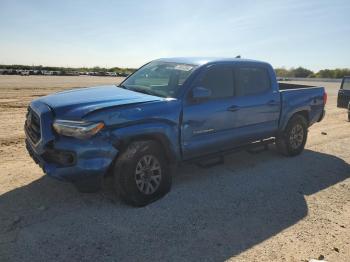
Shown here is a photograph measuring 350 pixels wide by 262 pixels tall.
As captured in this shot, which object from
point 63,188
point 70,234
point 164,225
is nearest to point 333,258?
point 164,225

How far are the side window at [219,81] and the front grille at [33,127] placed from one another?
8.13 feet

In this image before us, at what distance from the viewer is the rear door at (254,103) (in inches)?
238

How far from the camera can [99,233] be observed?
4.03 meters

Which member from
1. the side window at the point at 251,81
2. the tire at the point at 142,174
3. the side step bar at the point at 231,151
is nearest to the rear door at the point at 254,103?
the side window at the point at 251,81

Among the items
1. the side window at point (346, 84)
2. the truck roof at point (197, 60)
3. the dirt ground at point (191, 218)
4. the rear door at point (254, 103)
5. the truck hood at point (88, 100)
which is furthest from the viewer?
the side window at point (346, 84)

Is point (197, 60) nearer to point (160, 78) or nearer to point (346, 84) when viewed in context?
point (160, 78)

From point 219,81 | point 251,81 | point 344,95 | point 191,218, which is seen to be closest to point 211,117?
point 219,81

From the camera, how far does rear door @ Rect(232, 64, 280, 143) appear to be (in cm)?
604

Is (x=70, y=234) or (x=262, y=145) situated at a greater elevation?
(x=262, y=145)

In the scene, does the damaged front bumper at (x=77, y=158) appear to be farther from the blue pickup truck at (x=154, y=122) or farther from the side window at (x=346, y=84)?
the side window at (x=346, y=84)

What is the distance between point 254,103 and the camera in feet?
20.6

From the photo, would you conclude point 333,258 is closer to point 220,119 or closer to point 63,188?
point 220,119

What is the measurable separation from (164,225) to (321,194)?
273 centimetres

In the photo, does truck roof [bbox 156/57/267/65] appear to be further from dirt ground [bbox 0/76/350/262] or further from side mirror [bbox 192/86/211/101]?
dirt ground [bbox 0/76/350/262]
